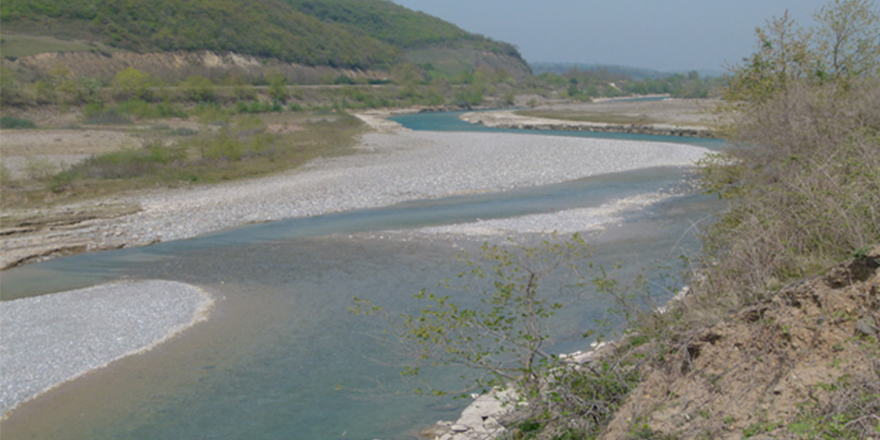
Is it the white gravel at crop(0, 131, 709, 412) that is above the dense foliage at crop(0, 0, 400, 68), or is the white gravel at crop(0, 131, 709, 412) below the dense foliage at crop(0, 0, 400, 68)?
below

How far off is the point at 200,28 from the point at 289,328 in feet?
328

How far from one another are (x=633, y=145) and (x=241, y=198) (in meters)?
25.7

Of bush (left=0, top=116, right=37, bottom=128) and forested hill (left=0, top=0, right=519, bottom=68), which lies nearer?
bush (left=0, top=116, right=37, bottom=128)

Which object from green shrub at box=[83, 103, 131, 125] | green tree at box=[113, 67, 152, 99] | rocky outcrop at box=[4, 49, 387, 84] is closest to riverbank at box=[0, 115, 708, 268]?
green shrub at box=[83, 103, 131, 125]

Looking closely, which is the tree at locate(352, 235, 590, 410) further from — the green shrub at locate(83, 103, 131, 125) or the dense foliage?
the dense foliage

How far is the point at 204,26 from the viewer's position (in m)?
98.7

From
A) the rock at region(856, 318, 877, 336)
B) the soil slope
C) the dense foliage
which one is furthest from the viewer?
the dense foliage

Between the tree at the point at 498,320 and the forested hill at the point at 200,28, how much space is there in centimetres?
9114

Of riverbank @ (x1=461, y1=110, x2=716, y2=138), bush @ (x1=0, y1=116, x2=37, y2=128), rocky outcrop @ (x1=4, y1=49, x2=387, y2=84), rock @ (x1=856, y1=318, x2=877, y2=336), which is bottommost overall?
rock @ (x1=856, y1=318, x2=877, y2=336)

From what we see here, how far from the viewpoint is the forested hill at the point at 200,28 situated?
277ft

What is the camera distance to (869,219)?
5.48 metres

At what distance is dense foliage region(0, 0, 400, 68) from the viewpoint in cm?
8631

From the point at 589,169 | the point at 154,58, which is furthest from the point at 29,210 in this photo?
the point at 154,58

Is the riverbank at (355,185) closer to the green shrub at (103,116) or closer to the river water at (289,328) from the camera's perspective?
the river water at (289,328)
